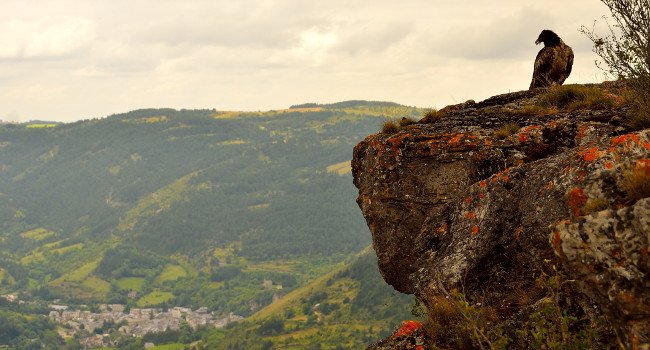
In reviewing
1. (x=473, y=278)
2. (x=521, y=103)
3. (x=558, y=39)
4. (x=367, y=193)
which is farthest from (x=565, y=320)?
(x=558, y=39)

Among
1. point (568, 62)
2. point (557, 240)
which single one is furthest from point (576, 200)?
point (568, 62)

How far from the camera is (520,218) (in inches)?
543

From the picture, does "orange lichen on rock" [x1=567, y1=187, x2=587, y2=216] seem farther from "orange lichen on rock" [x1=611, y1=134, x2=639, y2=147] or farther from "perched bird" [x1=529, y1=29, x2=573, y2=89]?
"perched bird" [x1=529, y1=29, x2=573, y2=89]

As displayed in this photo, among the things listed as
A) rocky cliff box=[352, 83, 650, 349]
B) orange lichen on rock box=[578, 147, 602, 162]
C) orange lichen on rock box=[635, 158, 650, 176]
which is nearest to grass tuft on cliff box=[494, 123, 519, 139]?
rocky cliff box=[352, 83, 650, 349]

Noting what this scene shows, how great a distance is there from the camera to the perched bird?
27.0m

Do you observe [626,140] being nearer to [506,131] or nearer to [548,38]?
[506,131]

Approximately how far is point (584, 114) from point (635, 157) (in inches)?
314

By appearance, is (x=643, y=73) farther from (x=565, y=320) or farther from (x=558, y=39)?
(x=558, y=39)

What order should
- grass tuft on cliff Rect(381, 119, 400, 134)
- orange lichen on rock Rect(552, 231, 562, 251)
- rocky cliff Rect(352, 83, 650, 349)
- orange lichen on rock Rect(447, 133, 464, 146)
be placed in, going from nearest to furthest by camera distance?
rocky cliff Rect(352, 83, 650, 349), orange lichen on rock Rect(552, 231, 562, 251), orange lichen on rock Rect(447, 133, 464, 146), grass tuft on cliff Rect(381, 119, 400, 134)

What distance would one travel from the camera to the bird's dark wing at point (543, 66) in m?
27.0

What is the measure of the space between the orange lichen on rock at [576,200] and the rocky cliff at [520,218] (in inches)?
0.9

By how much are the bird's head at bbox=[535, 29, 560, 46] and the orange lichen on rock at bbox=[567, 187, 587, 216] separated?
18039 mm

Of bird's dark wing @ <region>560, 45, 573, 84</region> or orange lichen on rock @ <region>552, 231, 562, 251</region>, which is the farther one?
bird's dark wing @ <region>560, 45, 573, 84</region>

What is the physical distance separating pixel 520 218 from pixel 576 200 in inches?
116
